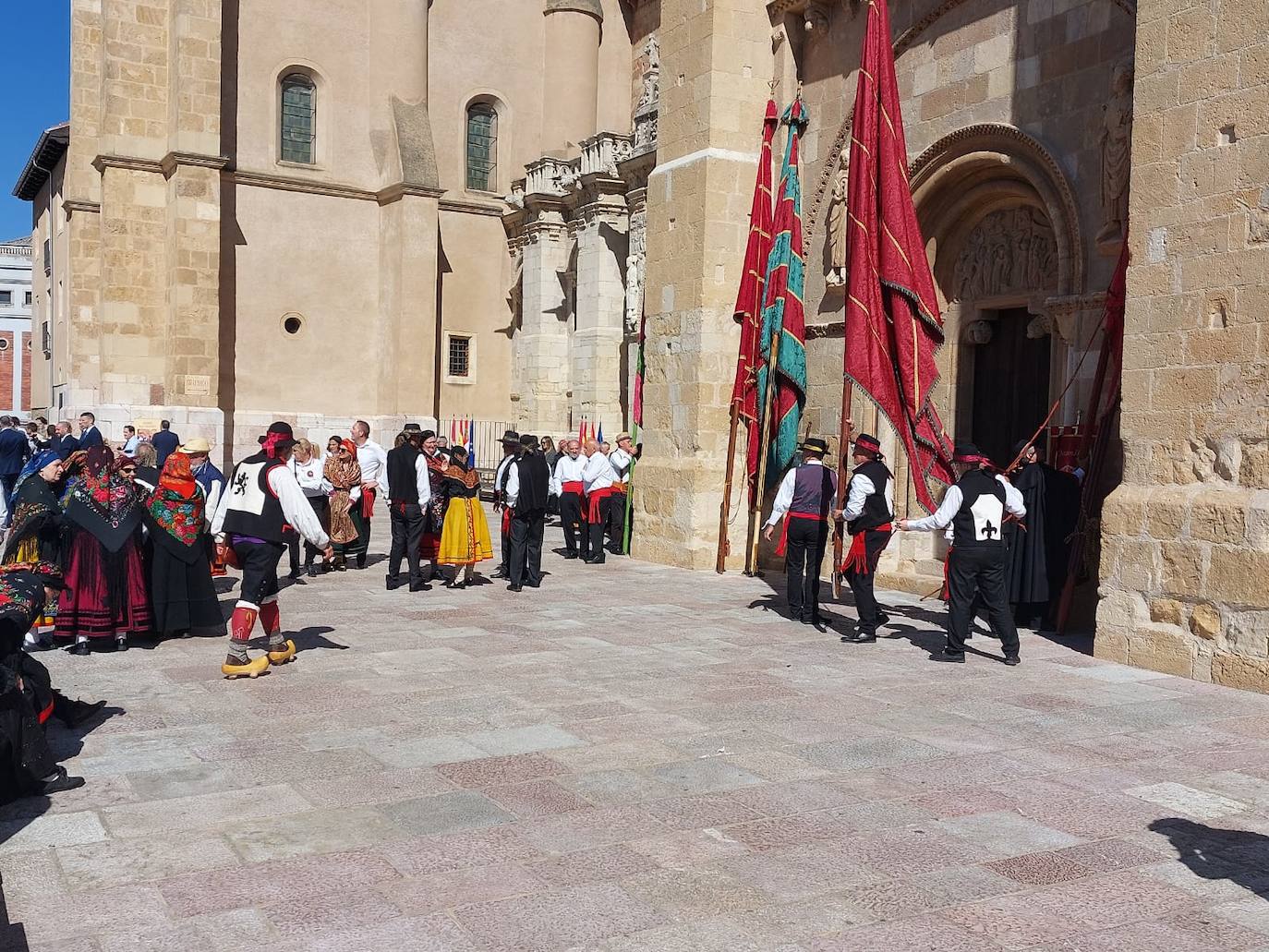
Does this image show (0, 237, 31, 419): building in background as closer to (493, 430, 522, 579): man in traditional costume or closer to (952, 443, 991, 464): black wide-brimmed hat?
(493, 430, 522, 579): man in traditional costume

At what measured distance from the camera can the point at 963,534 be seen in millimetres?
8352

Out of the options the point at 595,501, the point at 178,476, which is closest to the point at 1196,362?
the point at 178,476

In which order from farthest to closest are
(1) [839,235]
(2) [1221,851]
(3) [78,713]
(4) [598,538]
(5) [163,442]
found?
(5) [163,442], (4) [598,538], (1) [839,235], (3) [78,713], (2) [1221,851]

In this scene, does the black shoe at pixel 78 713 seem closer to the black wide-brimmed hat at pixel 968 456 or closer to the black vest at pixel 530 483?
the black vest at pixel 530 483

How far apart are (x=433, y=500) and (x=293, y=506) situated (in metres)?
4.29

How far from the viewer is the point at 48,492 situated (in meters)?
8.13

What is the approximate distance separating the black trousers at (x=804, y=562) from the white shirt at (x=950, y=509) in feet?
4.07

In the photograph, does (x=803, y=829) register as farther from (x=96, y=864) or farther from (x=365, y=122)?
(x=365, y=122)

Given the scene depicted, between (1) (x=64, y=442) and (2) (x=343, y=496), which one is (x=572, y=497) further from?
(1) (x=64, y=442)

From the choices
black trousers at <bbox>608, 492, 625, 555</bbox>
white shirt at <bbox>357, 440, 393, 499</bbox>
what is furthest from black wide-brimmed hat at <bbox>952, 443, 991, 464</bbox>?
white shirt at <bbox>357, 440, 393, 499</bbox>

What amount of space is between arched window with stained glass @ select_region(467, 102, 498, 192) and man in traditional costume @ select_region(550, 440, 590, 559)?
1404 centimetres

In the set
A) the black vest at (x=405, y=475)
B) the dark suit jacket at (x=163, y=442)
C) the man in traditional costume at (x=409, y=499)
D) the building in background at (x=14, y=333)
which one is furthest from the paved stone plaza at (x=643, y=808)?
the building in background at (x=14, y=333)

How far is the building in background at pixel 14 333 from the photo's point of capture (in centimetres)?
5941

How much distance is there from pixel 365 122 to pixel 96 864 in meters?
23.9
